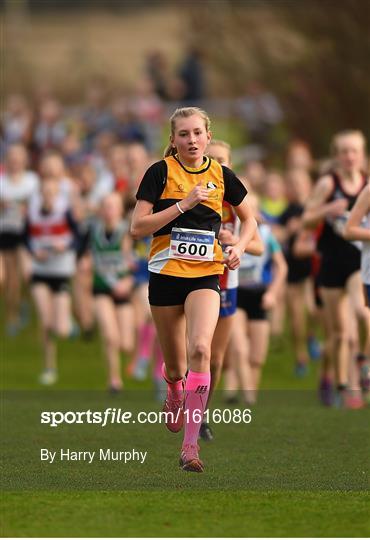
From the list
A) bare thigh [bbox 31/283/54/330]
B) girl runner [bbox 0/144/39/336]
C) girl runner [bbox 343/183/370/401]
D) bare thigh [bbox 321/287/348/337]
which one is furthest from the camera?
girl runner [bbox 0/144/39/336]

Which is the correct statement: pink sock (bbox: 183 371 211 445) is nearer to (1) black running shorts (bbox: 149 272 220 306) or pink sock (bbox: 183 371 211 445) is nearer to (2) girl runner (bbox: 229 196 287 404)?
(1) black running shorts (bbox: 149 272 220 306)

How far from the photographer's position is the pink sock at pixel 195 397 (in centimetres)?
916

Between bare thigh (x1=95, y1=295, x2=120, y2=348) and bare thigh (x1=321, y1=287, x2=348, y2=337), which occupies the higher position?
bare thigh (x1=95, y1=295, x2=120, y2=348)

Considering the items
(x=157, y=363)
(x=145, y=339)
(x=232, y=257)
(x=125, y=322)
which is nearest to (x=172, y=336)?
(x=232, y=257)

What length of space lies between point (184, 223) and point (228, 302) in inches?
65.6

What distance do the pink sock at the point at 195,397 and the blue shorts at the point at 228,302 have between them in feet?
5.08

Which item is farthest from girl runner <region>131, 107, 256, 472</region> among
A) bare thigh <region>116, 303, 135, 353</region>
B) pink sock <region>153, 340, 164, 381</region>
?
bare thigh <region>116, 303, 135, 353</region>

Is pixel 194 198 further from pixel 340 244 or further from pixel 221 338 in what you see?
pixel 340 244

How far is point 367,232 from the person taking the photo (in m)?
11.1

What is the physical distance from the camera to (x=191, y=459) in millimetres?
9148

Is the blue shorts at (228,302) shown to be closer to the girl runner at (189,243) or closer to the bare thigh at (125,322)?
the girl runner at (189,243)

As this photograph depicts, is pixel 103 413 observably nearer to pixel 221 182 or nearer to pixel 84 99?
pixel 221 182

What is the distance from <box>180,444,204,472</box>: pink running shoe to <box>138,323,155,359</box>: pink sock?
795cm

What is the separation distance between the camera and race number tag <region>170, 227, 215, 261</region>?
30.6 feet
